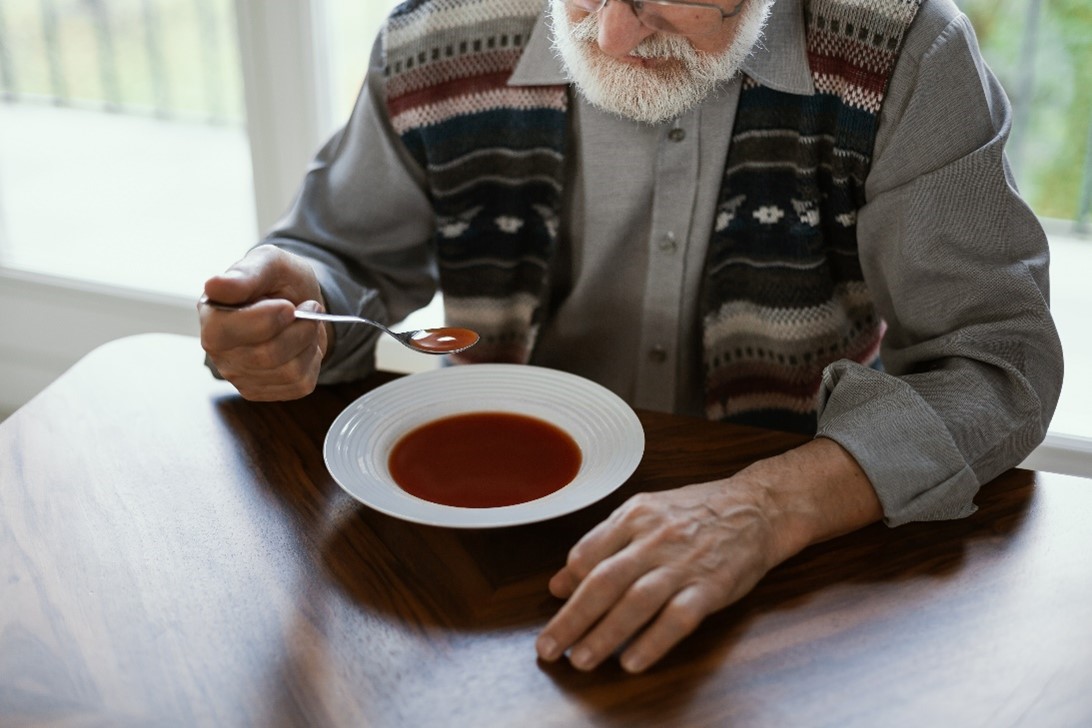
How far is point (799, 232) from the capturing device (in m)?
1.31

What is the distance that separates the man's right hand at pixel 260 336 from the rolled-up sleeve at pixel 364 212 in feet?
0.64

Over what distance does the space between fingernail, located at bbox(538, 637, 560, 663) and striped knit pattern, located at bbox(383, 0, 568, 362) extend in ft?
2.21

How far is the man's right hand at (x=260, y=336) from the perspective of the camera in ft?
3.54

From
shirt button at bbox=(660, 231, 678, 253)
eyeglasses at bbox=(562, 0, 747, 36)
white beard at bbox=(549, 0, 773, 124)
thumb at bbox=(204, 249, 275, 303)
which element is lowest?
shirt button at bbox=(660, 231, 678, 253)

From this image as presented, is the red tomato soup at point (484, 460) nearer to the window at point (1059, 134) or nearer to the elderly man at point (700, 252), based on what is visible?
the elderly man at point (700, 252)

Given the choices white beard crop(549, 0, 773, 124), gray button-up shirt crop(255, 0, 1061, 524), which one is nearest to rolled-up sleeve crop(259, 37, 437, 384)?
gray button-up shirt crop(255, 0, 1061, 524)

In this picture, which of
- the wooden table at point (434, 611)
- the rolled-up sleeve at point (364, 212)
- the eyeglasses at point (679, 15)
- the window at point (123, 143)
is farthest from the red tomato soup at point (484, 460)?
the window at point (123, 143)

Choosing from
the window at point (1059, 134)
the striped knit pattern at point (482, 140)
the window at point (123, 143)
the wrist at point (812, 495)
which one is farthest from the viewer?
the window at point (123, 143)

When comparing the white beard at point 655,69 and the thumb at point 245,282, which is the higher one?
the white beard at point 655,69

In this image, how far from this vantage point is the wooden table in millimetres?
809

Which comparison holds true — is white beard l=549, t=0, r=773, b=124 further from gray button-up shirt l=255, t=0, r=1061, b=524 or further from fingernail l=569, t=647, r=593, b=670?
fingernail l=569, t=647, r=593, b=670

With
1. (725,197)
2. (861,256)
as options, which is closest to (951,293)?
(861,256)

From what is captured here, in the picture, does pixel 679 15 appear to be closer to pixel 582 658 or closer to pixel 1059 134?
pixel 582 658

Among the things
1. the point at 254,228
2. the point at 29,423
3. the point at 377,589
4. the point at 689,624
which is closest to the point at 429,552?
the point at 377,589
